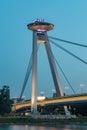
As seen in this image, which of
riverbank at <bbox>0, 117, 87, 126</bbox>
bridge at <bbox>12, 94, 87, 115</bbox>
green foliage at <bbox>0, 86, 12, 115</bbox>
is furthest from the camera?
green foliage at <bbox>0, 86, 12, 115</bbox>

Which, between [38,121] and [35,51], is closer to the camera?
[38,121]

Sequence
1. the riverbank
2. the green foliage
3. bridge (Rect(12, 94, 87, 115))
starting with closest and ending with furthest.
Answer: the riverbank
bridge (Rect(12, 94, 87, 115))
the green foliage

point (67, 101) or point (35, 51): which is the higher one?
point (35, 51)

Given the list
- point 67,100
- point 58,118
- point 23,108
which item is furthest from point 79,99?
point 23,108

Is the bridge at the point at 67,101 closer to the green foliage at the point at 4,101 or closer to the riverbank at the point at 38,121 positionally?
the green foliage at the point at 4,101

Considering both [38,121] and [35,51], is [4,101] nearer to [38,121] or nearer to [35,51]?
[35,51]

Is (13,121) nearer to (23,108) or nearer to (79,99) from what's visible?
(79,99)

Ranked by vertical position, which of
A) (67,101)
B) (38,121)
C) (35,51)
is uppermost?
(35,51)

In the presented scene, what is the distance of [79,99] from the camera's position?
92.1 m

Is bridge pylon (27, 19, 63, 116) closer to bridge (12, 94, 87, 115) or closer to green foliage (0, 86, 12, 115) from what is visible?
bridge (12, 94, 87, 115)

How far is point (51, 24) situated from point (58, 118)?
24571mm

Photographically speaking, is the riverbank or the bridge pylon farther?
the bridge pylon

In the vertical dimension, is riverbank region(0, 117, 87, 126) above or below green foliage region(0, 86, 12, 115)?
below

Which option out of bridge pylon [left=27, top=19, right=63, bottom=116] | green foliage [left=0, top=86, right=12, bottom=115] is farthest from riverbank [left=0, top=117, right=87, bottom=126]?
green foliage [left=0, top=86, right=12, bottom=115]
